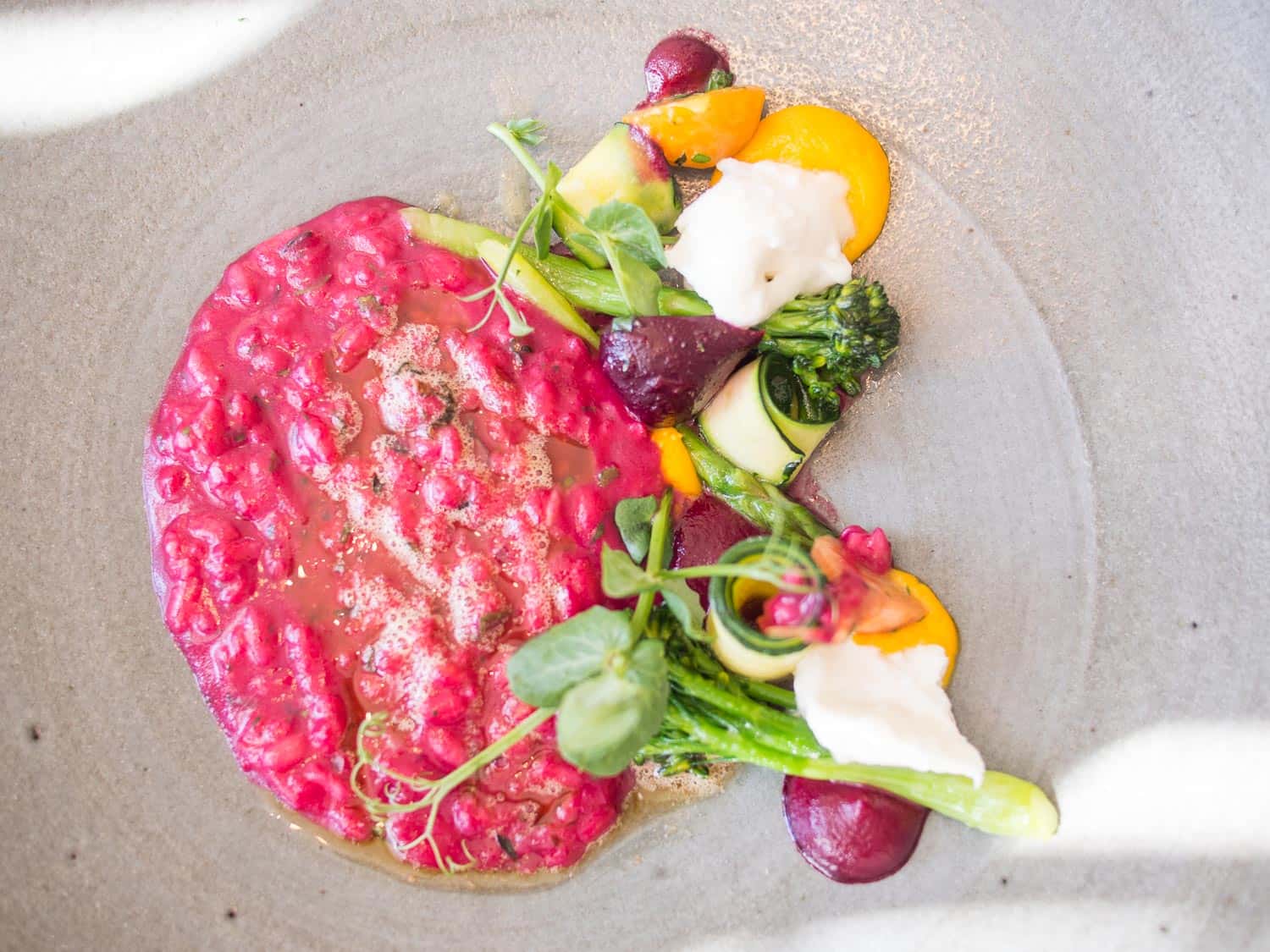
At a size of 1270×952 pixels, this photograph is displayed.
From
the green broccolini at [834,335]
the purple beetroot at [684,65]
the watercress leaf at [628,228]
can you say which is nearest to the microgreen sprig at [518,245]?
the watercress leaf at [628,228]

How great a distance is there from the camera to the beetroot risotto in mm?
1694

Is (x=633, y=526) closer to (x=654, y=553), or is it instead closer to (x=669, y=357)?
(x=654, y=553)

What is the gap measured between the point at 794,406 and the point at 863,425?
0.18 m

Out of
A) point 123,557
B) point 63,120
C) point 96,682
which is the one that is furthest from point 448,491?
point 63,120

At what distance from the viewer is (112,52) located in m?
2.00

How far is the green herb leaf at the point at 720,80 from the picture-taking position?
1954mm

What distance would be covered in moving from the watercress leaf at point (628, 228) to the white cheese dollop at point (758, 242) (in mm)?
75

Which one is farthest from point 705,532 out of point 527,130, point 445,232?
point 527,130

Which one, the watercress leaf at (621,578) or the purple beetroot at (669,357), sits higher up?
the purple beetroot at (669,357)

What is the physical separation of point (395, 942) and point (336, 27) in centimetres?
211

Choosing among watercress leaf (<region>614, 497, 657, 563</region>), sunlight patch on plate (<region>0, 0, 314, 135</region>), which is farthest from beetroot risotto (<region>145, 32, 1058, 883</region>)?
sunlight patch on plate (<region>0, 0, 314, 135</region>)

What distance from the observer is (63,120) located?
1989 millimetres

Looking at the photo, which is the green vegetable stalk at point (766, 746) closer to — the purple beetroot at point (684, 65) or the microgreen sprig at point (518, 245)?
the microgreen sprig at point (518, 245)

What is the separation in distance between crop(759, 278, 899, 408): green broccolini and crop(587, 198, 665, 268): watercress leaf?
0.30 meters
